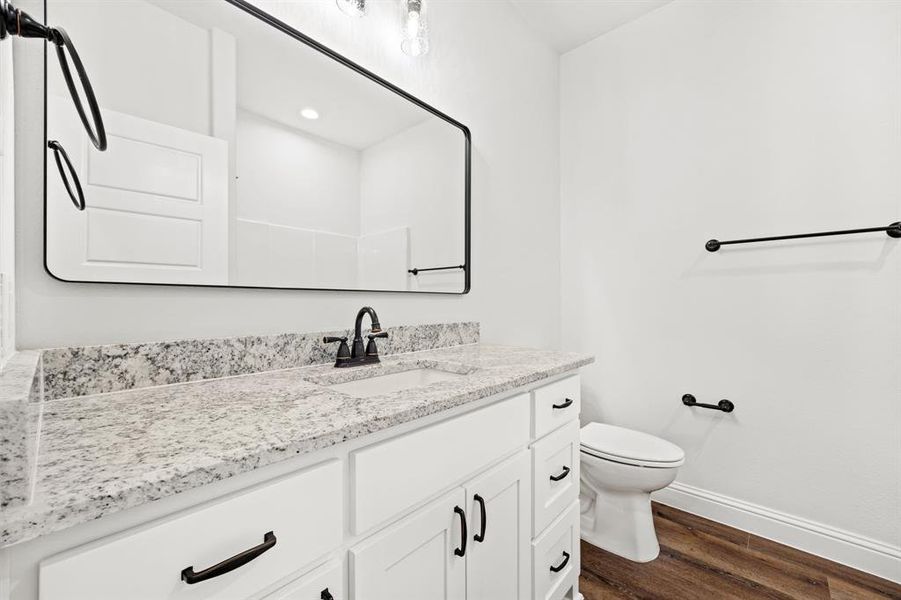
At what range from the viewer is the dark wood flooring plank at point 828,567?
1.48 m

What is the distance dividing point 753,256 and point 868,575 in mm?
1331

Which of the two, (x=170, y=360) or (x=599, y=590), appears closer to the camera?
(x=170, y=360)

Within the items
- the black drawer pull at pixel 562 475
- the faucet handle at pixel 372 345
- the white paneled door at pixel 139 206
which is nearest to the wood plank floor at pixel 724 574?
the black drawer pull at pixel 562 475

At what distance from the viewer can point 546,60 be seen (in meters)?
2.35

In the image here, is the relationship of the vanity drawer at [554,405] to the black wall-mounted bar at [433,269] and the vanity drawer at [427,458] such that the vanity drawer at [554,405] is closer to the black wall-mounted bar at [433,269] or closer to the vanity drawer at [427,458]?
the vanity drawer at [427,458]

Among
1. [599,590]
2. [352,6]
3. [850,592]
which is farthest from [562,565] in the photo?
[352,6]

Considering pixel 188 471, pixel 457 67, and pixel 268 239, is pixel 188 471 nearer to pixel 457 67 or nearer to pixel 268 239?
pixel 268 239

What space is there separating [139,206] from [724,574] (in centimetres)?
229

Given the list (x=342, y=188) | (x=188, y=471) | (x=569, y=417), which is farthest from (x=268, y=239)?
(x=569, y=417)

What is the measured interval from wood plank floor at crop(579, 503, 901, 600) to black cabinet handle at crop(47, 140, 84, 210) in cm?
194

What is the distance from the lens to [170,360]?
925mm

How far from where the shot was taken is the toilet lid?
62.7 inches

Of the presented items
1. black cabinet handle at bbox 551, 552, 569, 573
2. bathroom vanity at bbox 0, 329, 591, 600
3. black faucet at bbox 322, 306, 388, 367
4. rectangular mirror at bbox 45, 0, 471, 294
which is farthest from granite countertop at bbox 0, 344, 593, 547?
black cabinet handle at bbox 551, 552, 569, 573

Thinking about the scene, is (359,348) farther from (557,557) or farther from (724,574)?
(724,574)
